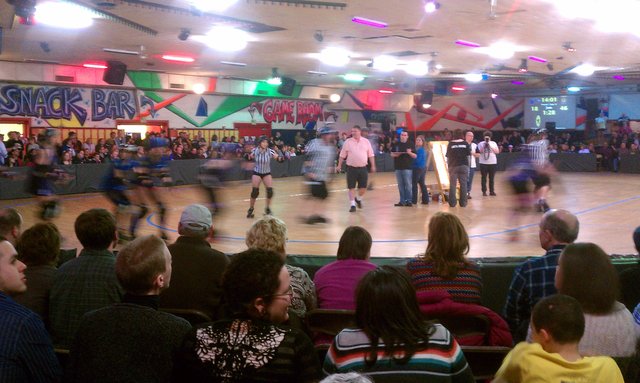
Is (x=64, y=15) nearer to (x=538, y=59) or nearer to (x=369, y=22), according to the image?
(x=369, y=22)

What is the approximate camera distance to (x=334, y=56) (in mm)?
15391

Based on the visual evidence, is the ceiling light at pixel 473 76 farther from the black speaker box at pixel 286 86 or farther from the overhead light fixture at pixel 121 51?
the overhead light fixture at pixel 121 51

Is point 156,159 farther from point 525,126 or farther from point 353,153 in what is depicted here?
point 525,126

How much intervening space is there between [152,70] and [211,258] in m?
16.6

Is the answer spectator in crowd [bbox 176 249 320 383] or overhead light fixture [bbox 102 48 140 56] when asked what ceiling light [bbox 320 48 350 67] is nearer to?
A: overhead light fixture [bbox 102 48 140 56]

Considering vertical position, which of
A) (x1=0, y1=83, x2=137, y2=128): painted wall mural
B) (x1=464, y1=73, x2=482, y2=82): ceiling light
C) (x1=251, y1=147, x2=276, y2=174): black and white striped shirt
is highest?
(x1=464, y1=73, x2=482, y2=82): ceiling light

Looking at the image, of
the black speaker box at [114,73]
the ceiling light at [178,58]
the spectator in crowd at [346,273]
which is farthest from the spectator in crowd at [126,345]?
the black speaker box at [114,73]

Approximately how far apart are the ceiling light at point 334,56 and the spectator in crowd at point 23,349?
12706mm

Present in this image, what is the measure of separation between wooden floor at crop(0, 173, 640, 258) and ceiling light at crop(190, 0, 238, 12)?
A: 3.22m

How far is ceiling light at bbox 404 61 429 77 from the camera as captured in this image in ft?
56.6

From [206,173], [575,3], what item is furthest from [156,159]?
[575,3]

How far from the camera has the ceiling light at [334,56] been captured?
48.3 feet

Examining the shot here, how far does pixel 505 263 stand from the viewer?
458 cm

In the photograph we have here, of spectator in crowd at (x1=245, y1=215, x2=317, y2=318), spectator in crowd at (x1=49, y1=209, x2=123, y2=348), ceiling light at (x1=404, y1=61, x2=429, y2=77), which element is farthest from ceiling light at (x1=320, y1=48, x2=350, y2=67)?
spectator in crowd at (x1=49, y1=209, x2=123, y2=348)
